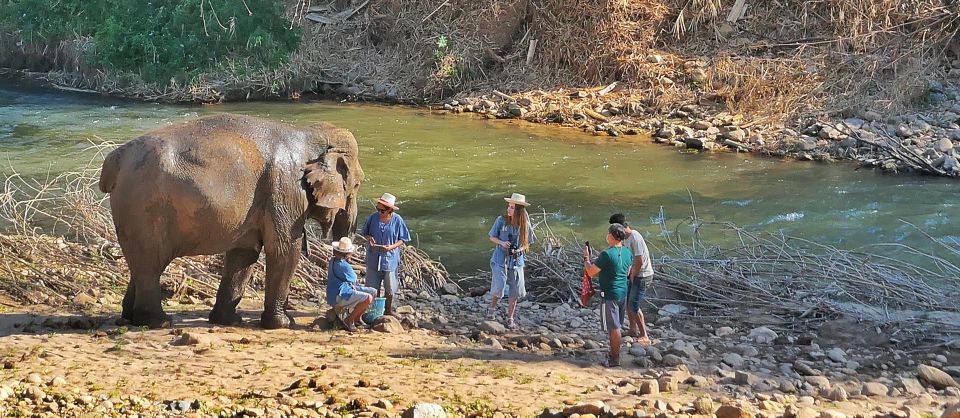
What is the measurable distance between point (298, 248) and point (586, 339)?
2.80 meters

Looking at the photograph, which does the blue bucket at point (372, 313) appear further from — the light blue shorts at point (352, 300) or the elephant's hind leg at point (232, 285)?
the elephant's hind leg at point (232, 285)

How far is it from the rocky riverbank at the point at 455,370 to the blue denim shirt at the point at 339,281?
13.7 inches

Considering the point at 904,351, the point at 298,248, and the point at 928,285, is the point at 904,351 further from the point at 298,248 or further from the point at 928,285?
the point at 298,248

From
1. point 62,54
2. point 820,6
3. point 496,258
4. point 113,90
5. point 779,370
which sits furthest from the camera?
point 62,54

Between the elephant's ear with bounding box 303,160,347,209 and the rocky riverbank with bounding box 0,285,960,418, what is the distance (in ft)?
3.74

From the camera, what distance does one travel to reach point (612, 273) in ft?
29.6

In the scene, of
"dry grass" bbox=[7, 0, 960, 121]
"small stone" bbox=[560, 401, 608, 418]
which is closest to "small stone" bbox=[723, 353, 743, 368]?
"small stone" bbox=[560, 401, 608, 418]

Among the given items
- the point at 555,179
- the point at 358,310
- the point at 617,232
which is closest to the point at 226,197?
the point at 358,310

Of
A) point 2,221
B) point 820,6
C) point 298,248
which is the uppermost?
point 820,6

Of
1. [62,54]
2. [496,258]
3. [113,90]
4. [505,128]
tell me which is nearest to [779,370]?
[496,258]

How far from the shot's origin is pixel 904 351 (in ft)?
31.8

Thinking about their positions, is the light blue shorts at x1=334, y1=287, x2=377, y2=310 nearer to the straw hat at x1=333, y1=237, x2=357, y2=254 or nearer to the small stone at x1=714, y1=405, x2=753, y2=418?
the straw hat at x1=333, y1=237, x2=357, y2=254

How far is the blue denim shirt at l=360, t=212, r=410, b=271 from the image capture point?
10.4 metres

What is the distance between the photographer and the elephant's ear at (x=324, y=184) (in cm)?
950
